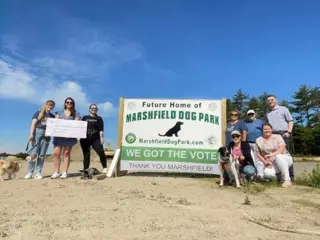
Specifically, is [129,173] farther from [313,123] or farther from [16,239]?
[313,123]

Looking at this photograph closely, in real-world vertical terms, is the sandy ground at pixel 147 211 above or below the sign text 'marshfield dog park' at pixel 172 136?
below

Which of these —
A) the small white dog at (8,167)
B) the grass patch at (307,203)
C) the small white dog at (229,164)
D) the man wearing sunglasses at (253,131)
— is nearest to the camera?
the grass patch at (307,203)

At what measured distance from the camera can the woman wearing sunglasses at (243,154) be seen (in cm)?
765

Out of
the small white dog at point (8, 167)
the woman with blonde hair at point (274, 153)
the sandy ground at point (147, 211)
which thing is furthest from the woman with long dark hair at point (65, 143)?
the woman with blonde hair at point (274, 153)

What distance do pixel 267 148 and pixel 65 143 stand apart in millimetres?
4867

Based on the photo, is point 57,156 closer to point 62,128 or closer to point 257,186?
point 62,128

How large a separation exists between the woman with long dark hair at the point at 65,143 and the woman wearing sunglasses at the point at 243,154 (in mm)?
3844

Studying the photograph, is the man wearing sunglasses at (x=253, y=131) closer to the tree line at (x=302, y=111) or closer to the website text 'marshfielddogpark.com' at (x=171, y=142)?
the website text 'marshfielddogpark.com' at (x=171, y=142)

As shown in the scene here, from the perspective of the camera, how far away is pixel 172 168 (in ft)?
29.0

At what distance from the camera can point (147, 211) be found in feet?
15.6

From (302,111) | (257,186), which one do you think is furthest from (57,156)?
(302,111)

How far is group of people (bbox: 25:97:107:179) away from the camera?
826 cm

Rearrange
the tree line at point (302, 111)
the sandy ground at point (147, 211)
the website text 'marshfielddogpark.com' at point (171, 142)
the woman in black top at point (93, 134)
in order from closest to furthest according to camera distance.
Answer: the sandy ground at point (147, 211) → the woman in black top at point (93, 134) → the website text 'marshfielddogpark.com' at point (171, 142) → the tree line at point (302, 111)

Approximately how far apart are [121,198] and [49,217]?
1.46m
